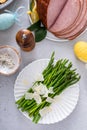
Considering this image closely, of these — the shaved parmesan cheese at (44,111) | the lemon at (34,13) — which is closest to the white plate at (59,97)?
the shaved parmesan cheese at (44,111)

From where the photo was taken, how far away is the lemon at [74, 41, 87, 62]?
37.3 inches

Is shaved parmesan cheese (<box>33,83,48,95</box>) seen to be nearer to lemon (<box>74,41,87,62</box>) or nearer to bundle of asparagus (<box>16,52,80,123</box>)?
bundle of asparagus (<box>16,52,80,123</box>)

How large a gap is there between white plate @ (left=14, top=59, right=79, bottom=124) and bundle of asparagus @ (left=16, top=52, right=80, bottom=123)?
0.8 inches

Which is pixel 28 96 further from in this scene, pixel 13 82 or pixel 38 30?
pixel 38 30

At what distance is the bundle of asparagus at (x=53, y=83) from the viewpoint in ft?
3.09

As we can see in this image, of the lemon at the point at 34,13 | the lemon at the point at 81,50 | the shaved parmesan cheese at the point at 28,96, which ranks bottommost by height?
the shaved parmesan cheese at the point at 28,96

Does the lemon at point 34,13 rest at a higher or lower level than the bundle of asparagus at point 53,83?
higher

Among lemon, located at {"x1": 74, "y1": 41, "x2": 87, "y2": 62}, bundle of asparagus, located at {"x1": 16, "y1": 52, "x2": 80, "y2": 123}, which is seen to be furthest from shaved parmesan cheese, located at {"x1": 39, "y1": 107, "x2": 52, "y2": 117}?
lemon, located at {"x1": 74, "y1": 41, "x2": 87, "y2": 62}

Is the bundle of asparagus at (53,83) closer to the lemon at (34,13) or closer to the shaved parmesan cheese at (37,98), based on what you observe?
the shaved parmesan cheese at (37,98)

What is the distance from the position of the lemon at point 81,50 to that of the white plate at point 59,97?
8 cm

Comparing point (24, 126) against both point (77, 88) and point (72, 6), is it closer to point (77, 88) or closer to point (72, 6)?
point (77, 88)

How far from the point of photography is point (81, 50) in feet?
3.12

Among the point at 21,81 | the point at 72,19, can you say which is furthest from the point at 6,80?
the point at 72,19

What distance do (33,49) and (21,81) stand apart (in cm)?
10
